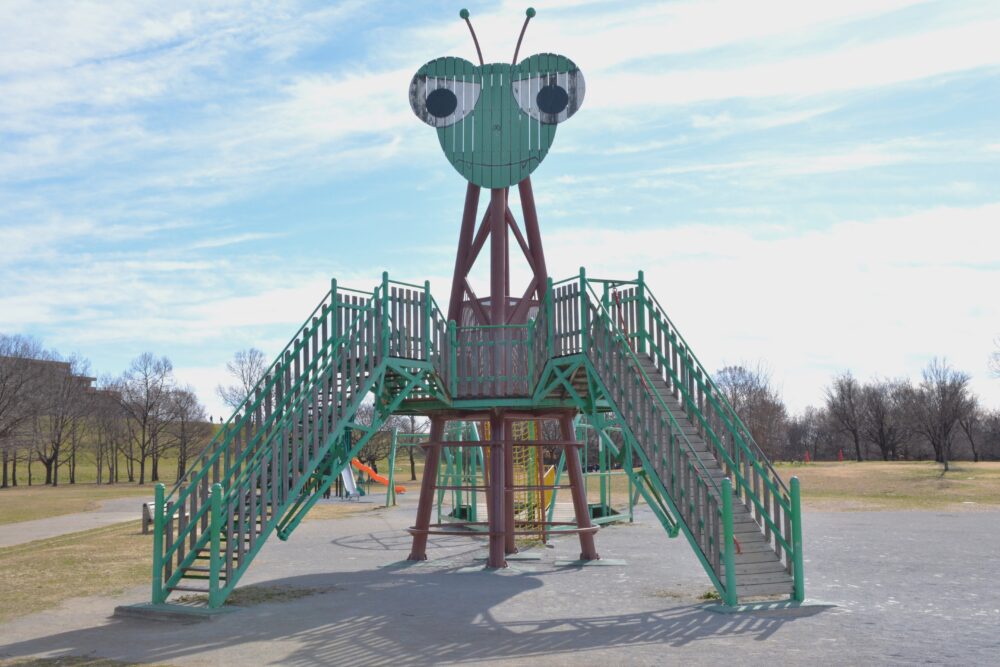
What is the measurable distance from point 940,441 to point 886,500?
38128 mm

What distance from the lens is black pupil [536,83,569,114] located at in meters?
19.8

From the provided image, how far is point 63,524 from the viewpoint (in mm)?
33688

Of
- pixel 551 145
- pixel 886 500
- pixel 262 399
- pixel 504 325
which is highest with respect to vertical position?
pixel 551 145

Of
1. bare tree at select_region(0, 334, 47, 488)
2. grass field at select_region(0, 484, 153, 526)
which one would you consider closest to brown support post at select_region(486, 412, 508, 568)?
grass field at select_region(0, 484, 153, 526)

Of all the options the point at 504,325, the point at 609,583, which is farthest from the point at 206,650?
the point at 504,325

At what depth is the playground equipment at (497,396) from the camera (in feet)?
45.5

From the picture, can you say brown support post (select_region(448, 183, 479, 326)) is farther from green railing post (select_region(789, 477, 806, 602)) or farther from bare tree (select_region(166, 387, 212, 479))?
bare tree (select_region(166, 387, 212, 479))

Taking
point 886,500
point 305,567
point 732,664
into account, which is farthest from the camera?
point 886,500

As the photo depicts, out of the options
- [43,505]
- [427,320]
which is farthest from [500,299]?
[43,505]

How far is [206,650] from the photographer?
1112cm

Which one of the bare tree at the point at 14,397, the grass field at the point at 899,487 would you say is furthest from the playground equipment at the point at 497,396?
the bare tree at the point at 14,397

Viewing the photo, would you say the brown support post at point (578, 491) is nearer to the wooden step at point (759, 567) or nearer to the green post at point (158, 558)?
the wooden step at point (759, 567)

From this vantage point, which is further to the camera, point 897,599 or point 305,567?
point 305,567

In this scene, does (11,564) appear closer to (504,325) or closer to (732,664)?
(504,325)
